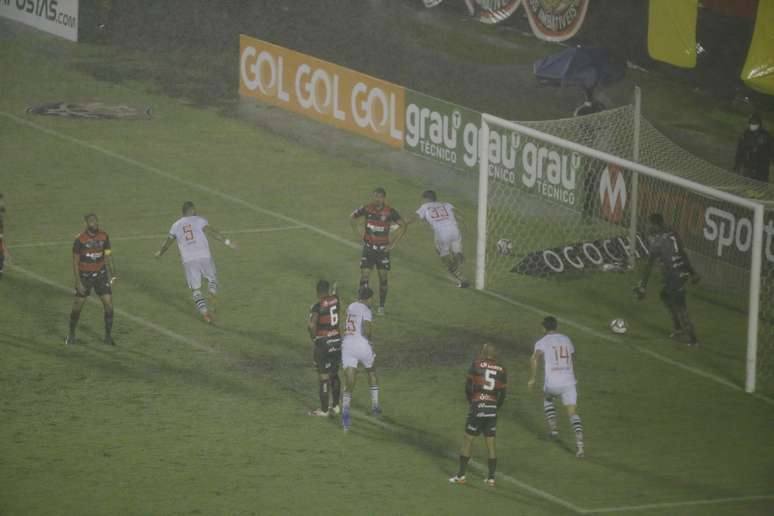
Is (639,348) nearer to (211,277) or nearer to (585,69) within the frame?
(211,277)

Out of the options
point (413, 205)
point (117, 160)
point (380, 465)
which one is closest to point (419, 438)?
point (380, 465)

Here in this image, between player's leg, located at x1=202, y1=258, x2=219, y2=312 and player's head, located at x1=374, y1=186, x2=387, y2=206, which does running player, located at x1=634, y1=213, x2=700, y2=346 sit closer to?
player's head, located at x1=374, y1=186, x2=387, y2=206

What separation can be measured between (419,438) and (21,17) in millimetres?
31746

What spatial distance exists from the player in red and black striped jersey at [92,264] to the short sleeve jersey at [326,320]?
449 centimetres

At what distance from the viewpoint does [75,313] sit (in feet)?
89.4

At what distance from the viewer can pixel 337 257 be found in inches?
1297

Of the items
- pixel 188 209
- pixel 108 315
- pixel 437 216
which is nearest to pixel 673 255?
pixel 437 216

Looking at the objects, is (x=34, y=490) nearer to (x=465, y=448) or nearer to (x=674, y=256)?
(x=465, y=448)

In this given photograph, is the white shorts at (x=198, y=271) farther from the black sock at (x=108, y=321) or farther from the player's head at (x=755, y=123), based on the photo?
the player's head at (x=755, y=123)

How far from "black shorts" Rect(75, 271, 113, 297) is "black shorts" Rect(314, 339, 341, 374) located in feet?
14.8

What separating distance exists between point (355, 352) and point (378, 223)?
564cm

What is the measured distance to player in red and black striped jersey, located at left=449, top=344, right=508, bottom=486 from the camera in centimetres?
2211

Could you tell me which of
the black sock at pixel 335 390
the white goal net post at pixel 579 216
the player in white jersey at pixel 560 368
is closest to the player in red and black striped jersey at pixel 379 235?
the white goal net post at pixel 579 216

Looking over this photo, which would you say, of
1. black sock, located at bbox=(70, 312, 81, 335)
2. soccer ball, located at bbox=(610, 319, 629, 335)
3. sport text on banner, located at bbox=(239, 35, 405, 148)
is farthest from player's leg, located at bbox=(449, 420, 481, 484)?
sport text on banner, located at bbox=(239, 35, 405, 148)
